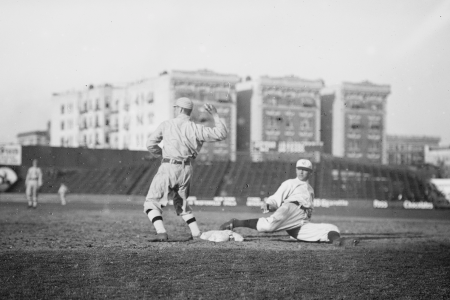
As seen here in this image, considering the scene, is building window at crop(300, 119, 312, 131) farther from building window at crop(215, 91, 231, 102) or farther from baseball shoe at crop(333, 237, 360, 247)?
baseball shoe at crop(333, 237, 360, 247)

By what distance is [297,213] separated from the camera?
Result: 964 centimetres

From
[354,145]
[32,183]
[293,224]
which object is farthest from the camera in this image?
[354,145]

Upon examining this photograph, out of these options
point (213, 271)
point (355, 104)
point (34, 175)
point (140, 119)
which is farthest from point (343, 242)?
point (355, 104)

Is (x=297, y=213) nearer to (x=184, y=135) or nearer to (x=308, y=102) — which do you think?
(x=184, y=135)

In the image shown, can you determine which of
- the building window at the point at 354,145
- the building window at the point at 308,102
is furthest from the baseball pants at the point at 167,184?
the building window at the point at 354,145

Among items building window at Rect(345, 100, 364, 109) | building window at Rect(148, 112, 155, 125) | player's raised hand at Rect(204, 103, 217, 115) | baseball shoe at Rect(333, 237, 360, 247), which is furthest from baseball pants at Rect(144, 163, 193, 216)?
building window at Rect(345, 100, 364, 109)

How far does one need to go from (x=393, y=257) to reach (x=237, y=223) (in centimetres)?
239

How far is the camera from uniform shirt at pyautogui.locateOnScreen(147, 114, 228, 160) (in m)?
9.00

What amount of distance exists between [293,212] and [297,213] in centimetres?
8

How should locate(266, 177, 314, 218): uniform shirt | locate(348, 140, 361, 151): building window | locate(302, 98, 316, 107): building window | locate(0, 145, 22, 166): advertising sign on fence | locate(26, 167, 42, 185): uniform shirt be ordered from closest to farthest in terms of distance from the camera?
1. locate(266, 177, 314, 218): uniform shirt
2. locate(26, 167, 42, 185): uniform shirt
3. locate(0, 145, 22, 166): advertising sign on fence
4. locate(302, 98, 316, 107): building window
5. locate(348, 140, 361, 151): building window

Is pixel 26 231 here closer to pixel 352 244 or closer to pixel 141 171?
pixel 352 244

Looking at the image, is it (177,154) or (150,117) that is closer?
(177,154)

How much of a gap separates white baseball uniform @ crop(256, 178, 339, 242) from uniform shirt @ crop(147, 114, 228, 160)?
1.20 metres

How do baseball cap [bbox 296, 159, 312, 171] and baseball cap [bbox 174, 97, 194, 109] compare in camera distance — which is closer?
baseball cap [bbox 174, 97, 194, 109]
